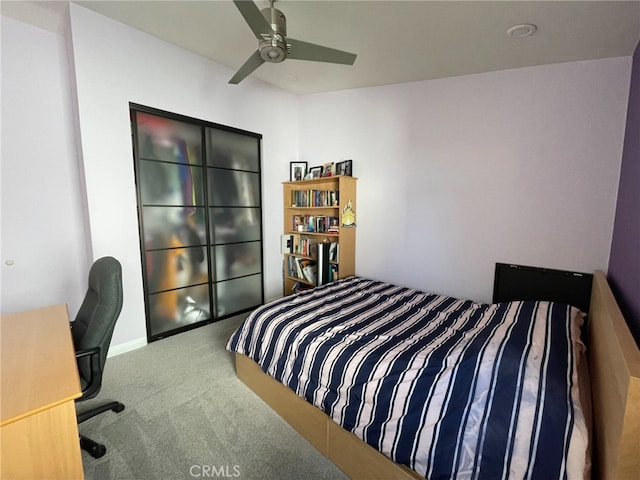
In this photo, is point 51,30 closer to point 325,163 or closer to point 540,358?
point 325,163

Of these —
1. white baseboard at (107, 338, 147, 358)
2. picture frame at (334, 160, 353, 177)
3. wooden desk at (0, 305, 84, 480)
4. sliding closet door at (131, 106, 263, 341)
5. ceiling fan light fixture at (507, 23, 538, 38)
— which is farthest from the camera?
picture frame at (334, 160, 353, 177)

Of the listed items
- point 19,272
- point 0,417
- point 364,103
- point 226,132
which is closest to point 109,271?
point 0,417

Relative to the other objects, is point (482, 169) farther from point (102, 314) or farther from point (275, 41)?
point (102, 314)

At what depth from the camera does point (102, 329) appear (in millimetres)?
1467

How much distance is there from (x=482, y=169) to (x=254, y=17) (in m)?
2.12

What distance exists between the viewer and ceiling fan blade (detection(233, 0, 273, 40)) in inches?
55.9

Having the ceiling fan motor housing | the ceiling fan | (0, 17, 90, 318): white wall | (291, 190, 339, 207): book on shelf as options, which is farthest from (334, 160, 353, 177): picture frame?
(0, 17, 90, 318): white wall

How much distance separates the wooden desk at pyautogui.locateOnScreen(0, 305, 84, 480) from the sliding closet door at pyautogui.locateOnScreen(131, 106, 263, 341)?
160cm

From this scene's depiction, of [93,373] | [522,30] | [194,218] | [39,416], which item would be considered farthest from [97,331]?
[522,30]

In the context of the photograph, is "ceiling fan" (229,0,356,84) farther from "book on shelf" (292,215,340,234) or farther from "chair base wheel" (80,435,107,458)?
"chair base wheel" (80,435,107,458)

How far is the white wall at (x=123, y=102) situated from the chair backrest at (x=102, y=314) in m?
0.96

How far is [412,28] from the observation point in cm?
202

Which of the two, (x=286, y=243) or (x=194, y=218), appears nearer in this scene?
(x=194, y=218)

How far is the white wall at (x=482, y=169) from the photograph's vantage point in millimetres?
2111
